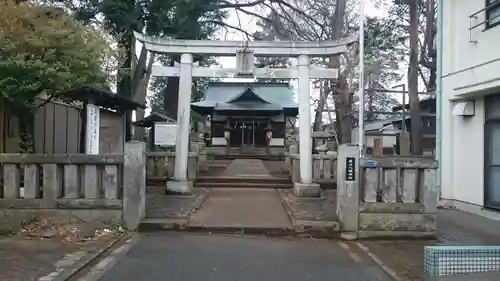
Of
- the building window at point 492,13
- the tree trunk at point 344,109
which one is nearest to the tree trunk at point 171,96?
the tree trunk at point 344,109

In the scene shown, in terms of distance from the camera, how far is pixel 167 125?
760 inches

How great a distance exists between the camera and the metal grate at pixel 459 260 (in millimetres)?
6418

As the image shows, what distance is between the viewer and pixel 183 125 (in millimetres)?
14516

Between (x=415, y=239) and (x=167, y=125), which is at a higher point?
(x=167, y=125)

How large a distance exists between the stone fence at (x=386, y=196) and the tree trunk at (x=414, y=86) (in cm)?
1466

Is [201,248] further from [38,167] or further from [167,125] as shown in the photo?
[167,125]

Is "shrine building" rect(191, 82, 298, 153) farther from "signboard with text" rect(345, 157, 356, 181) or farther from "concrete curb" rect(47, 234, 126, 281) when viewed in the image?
"concrete curb" rect(47, 234, 126, 281)

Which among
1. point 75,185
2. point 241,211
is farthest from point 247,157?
point 75,185

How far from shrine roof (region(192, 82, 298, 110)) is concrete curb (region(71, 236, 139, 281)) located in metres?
24.1

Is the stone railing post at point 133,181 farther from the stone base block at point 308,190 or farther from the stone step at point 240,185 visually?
the stone step at point 240,185

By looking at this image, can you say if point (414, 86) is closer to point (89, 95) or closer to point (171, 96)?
point (171, 96)

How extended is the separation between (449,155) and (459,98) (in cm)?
155

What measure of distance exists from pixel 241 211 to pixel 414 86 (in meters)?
14.8

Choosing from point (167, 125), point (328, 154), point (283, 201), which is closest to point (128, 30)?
point (167, 125)
